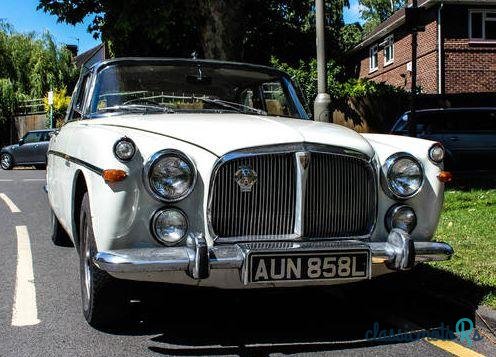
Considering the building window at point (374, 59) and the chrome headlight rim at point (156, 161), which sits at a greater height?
the building window at point (374, 59)

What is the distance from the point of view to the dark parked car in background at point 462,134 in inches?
571

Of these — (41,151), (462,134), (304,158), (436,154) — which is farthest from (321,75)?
(41,151)

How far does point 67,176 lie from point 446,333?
2805 millimetres

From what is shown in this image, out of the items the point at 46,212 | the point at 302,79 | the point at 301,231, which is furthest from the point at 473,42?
the point at 301,231

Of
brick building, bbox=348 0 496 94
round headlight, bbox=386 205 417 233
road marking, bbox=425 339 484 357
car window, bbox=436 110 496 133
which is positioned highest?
brick building, bbox=348 0 496 94

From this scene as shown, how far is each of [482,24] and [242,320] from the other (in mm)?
21771

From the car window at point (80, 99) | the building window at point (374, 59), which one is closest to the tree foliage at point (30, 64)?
the building window at point (374, 59)

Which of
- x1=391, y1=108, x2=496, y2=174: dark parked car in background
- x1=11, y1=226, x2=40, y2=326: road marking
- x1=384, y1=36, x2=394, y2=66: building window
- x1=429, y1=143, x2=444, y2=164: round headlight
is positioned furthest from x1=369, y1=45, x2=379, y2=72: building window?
x1=429, y1=143, x2=444, y2=164: round headlight

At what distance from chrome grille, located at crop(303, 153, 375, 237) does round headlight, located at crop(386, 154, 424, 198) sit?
0.16m

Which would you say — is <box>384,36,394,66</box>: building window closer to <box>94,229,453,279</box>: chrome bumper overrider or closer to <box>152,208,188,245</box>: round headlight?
<box>94,229,453,279</box>: chrome bumper overrider

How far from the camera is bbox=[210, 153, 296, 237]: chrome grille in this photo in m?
3.58

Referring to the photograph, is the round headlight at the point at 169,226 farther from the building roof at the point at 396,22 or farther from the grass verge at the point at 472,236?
the building roof at the point at 396,22

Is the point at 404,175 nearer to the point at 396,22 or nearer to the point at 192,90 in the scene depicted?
the point at 192,90

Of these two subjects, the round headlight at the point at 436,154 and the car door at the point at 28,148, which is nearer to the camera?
the round headlight at the point at 436,154
